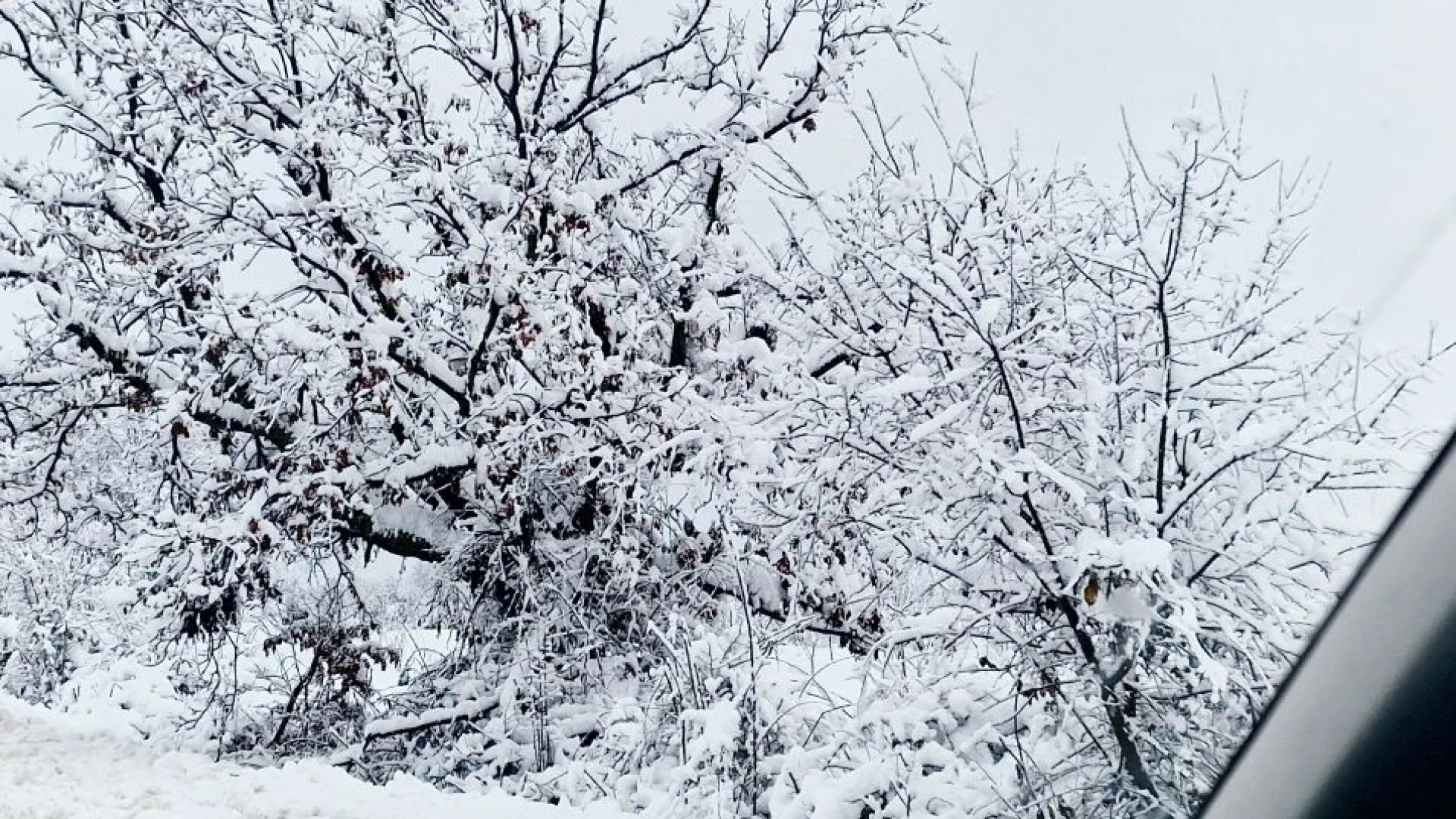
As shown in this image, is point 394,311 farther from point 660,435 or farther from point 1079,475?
point 1079,475

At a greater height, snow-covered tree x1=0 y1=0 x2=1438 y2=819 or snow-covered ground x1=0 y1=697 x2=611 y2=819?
snow-covered tree x1=0 y1=0 x2=1438 y2=819

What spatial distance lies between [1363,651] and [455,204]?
7462 millimetres

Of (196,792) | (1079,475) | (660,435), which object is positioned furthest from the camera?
(660,435)

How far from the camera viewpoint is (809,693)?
4816 millimetres

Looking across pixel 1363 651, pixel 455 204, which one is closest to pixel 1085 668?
pixel 1363 651

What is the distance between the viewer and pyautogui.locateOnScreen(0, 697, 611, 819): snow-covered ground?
16.6 feet

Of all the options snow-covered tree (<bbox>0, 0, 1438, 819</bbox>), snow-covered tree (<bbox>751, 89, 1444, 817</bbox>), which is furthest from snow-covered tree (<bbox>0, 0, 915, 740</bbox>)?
snow-covered tree (<bbox>751, 89, 1444, 817</bbox>)

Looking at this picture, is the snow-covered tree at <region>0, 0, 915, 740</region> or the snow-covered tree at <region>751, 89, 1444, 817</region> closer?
the snow-covered tree at <region>751, 89, 1444, 817</region>

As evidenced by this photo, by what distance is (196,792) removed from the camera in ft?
18.5

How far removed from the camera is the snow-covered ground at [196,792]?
16.6ft

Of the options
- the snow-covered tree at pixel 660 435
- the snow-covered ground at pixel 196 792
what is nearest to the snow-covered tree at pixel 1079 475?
the snow-covered tree at pixel 660 435

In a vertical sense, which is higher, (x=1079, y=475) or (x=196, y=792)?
(x=1079, y=475)

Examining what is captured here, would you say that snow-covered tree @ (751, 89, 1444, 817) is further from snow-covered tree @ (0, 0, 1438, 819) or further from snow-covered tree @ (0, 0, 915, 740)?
snow-covered tree @ (0, 0, 915, 740)

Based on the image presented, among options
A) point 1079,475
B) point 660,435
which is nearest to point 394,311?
point 660,435
